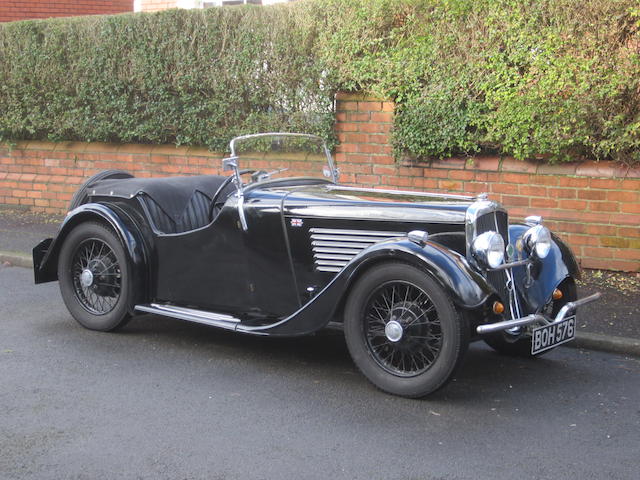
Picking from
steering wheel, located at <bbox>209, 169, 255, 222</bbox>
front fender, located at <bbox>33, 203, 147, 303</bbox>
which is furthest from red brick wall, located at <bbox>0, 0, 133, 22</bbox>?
steering wheel, located at <bbox>209, 169, 255, 222</bbox>

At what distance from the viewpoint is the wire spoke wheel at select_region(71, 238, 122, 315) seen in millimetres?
6078

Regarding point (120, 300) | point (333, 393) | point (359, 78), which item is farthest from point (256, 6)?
point (333, 393)

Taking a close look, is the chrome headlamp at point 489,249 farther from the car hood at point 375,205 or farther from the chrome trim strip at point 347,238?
the chrome trim strip at point 347,238

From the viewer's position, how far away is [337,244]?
5.14 m

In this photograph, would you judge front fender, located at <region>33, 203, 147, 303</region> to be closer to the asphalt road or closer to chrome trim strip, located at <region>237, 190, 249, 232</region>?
the asphalt road

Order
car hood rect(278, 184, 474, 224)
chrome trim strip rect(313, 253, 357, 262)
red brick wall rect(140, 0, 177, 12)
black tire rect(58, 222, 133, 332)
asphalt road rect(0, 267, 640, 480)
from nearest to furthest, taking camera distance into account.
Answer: asphalt road rect(0, 267, 640, 480)
car hood rect(278, 184, 474, 224)
chrome trim strip rect(313, 253, 357, 262)
black tire rect(58, 222, 133, 332)
red brick wall rect(140, 0, 177, 12)

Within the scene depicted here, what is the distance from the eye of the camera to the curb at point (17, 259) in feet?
28.5

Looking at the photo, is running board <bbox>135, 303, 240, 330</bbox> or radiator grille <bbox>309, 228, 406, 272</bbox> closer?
radiator grille <bbox>309, 228, 406, 272</bbox>

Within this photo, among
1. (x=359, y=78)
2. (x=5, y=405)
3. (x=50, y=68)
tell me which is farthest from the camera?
(x=50, y=68)

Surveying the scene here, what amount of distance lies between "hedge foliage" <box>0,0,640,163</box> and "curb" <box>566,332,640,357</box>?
2.19 m

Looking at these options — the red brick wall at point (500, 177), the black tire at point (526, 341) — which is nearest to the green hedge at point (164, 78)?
the red brick wall at point (500, 177)

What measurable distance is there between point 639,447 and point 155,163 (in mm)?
7515

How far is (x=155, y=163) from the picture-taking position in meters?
10.4

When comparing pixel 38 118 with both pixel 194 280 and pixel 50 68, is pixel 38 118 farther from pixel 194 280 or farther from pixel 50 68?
pixel 194 280
